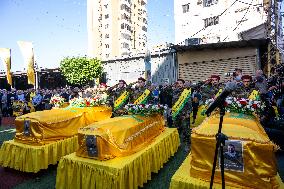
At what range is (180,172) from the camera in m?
3.85

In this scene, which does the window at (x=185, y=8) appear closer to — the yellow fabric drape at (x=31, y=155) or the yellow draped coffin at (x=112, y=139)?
the yellow fabric drape at (x=31, y=155)

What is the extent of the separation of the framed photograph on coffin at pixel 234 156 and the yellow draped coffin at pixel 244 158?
14mm

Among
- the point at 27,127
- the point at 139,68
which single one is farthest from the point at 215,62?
the point at 27,127

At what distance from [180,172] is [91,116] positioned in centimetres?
518

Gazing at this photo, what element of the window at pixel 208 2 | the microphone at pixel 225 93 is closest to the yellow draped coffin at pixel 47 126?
the microphone at pixel 225 93

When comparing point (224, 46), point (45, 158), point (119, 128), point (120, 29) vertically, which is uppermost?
point (120, 29)

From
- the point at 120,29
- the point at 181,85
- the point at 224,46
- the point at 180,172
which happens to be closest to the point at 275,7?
the point at 224,46

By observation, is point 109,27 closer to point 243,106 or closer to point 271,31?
point 271,31

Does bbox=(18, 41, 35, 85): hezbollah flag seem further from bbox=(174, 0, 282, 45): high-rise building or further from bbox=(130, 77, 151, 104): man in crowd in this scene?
bbox=(174, 0, 282, 45): high-rise building

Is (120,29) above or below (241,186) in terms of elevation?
above

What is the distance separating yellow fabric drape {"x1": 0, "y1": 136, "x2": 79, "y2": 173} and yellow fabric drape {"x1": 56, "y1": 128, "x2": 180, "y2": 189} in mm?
1350

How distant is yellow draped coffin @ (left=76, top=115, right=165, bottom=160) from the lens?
16.1 feet

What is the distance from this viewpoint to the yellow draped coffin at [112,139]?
492cm

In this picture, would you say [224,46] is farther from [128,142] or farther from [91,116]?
[128,142]
